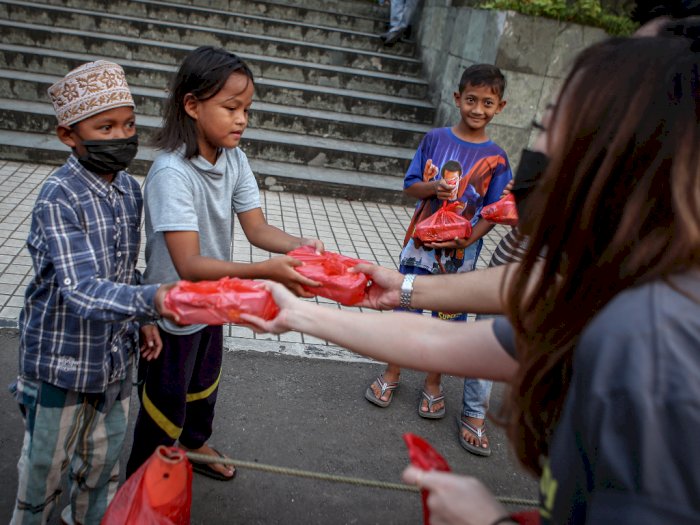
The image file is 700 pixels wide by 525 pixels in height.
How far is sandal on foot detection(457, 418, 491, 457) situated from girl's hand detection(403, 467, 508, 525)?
7.10 ft

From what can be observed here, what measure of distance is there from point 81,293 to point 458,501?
1.22 meters

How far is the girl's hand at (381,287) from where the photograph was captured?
2.03 metres

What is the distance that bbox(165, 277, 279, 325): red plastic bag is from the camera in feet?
5.39

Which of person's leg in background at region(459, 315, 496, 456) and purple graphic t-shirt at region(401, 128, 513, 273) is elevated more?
purple graphic t-shirt at region(401, 128, 513, 273)

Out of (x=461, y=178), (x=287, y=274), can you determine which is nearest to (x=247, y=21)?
(x=461, y=178)

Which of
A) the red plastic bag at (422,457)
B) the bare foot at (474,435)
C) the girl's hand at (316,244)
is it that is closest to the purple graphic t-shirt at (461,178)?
the bare foot at (474,435)

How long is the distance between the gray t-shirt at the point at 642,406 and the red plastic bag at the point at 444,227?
216 cm

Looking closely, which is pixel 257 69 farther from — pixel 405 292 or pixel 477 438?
pixel 405 292

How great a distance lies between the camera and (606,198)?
98 centimetres

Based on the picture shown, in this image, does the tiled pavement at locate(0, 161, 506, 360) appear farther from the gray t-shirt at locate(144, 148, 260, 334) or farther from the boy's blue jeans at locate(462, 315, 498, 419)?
the gray t-shirt at locate(144, 148, 260, 334)

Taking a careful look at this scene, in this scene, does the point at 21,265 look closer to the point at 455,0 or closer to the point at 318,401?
the point at 318,401

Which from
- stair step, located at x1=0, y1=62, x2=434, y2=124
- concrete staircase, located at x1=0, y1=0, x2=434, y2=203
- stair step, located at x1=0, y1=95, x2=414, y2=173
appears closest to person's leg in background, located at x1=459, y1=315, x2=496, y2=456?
concrete staircase, located at x1=0, y1=0, x2=434, y2=203

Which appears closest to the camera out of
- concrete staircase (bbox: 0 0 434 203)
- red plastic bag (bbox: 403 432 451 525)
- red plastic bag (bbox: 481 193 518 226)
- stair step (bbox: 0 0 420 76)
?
red plastic bag (bbox: 403 432 451 525)

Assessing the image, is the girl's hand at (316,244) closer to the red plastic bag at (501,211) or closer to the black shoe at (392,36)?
the red plastic bag at (501,211)
